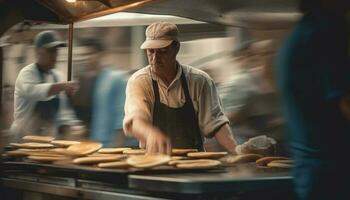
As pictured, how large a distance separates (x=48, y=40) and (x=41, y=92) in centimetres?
39

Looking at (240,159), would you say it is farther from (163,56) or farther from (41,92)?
(41,92)

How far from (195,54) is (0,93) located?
1243 millimetres

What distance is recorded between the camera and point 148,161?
101 inches

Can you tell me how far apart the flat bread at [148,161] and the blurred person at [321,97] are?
0.56 metres

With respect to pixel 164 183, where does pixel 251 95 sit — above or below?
above

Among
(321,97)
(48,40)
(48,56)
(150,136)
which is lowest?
(150,136)

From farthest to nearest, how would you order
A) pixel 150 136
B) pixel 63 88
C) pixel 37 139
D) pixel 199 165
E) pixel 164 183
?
pixel 63 88 → pixel 37 139 → pixel 150 136 → pixel 199 165 → pixel 164 183

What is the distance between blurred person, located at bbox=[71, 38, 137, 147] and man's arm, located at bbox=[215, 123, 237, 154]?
912 mm

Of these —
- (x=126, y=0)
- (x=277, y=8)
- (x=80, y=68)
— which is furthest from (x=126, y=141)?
(x=277, y=8)

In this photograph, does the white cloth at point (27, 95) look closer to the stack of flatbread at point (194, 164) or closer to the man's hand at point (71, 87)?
the man's hand at point (71, 87)

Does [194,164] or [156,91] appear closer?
[194,164]

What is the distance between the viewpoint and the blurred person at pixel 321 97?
211cm

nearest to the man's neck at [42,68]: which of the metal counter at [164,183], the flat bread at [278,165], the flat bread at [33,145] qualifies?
the flat bread at [33,145]

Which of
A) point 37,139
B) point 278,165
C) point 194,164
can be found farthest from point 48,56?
point 278,165
